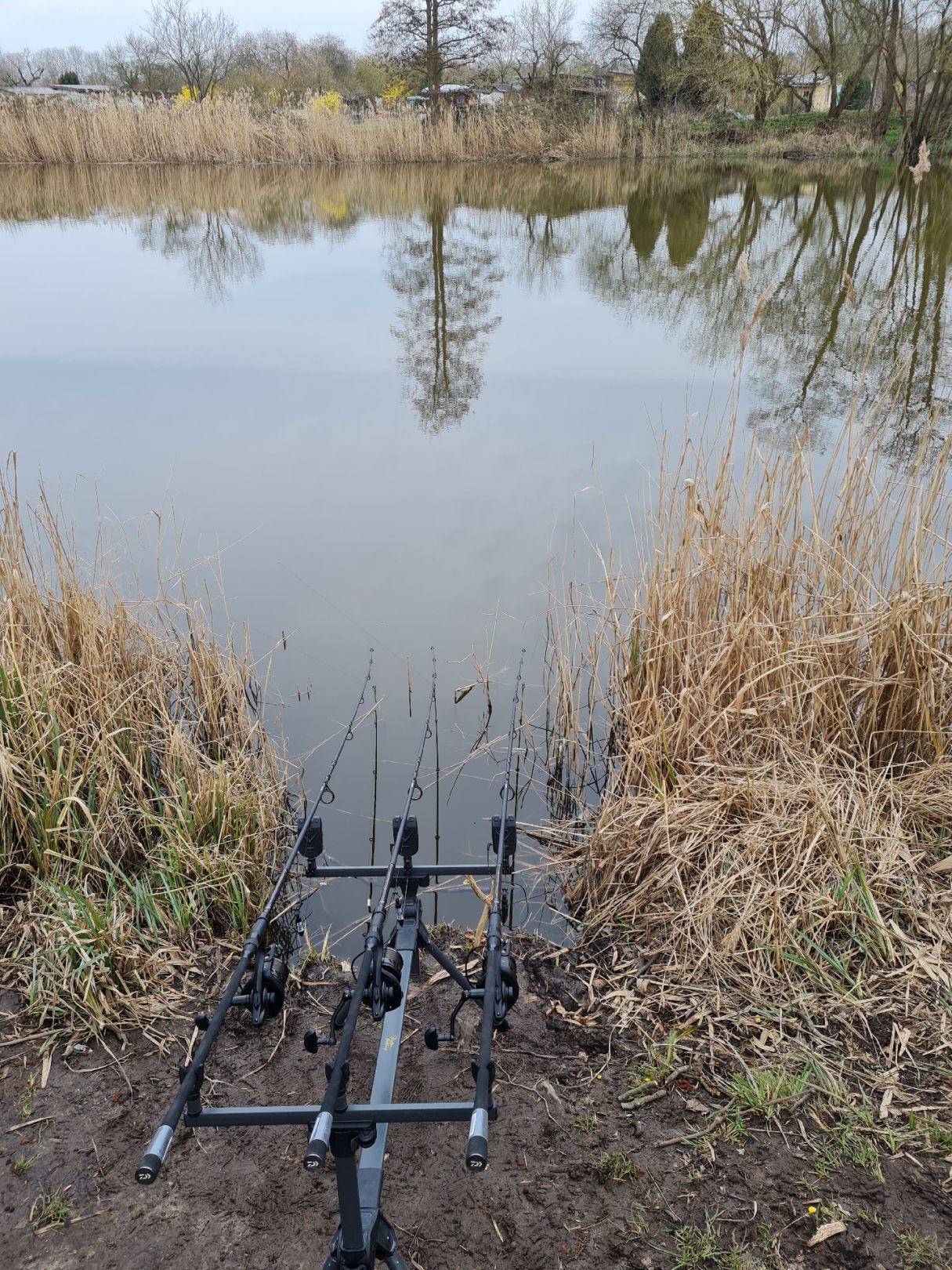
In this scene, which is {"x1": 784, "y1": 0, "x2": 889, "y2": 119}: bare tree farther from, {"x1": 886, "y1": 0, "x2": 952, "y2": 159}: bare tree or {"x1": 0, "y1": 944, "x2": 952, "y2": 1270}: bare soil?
{"x1": 0, "y1": 944, "x2": 952, "y2": 1270}: bare soil

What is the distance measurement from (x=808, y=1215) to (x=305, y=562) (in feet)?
13.0

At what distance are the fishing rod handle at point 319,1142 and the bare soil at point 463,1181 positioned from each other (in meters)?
0.66

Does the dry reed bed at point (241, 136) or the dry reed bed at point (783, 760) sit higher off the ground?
the dry reed bed at point (241, 136)

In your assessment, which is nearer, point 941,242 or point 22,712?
point 22,712

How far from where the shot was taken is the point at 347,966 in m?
2.52

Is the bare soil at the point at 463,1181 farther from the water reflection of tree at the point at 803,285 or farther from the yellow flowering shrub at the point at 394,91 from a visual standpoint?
the yellow flowering shrub at the point at 394,91

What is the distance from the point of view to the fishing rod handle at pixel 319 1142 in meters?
1.20

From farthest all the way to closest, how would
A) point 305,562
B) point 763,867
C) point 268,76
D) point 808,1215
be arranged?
point 268,76 → point 305,562 → point 763,867 → point 808,1215

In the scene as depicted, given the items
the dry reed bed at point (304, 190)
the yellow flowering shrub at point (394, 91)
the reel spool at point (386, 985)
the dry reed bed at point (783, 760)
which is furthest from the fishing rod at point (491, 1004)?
the yellow flowering shrub at point (394, 91)

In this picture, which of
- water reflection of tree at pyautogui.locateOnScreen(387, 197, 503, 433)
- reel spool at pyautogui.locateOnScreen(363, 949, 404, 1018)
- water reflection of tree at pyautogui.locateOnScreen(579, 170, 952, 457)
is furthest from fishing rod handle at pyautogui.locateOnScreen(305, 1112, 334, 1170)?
water reflection of tree at pyautogui.locateOnScreen(387, 197, 503, 433)

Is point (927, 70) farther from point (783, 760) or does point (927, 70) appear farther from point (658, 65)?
point (783, 760)

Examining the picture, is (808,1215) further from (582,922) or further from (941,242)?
(941,242)

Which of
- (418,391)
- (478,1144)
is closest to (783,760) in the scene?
(478,1144)

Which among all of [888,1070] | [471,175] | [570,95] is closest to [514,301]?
[888,1070]
